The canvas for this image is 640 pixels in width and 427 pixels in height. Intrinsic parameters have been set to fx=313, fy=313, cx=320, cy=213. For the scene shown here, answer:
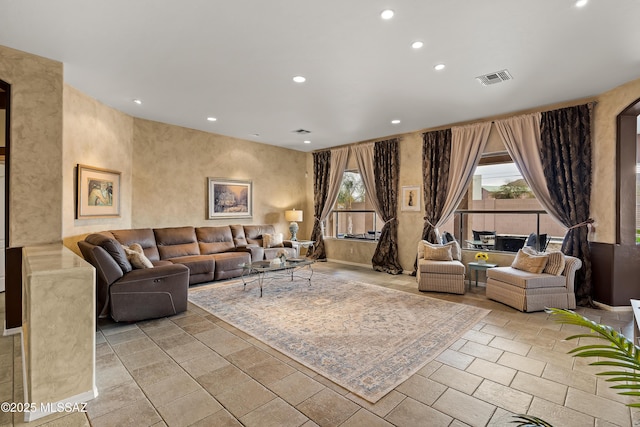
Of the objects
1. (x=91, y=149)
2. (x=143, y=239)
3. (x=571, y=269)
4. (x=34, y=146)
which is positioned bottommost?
(x=571, y=269)

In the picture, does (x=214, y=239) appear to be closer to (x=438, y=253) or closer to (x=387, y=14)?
(x=438, y=253)

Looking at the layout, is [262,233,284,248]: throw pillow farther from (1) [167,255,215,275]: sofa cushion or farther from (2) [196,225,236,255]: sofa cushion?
(1) [167,255,215,275]: sofa cushion

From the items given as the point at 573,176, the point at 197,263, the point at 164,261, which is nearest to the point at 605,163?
the point at 573,176

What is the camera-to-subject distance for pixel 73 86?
4199 mm

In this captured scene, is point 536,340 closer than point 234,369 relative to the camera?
No

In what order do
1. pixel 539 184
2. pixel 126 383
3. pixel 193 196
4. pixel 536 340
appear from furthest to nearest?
pixel 193 196 → pixel 539 184 → pixel 536 340 → pixel 126 383

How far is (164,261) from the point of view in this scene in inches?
205

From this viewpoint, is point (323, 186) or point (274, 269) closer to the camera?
point (274, 269)

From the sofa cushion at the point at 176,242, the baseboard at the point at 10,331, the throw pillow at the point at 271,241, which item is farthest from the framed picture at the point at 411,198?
the baseboard at the point at 10,331

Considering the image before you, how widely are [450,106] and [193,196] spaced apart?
5010 millimetres

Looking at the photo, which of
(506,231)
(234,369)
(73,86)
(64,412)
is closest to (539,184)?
(506,231)

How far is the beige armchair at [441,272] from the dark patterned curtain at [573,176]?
153 cm

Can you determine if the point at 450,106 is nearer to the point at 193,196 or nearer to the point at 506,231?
the point at 506,231

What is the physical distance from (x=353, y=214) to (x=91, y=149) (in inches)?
212
